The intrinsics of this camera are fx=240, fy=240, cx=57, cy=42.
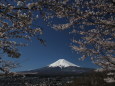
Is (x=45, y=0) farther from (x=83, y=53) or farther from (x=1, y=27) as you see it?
(x=83, y=53)

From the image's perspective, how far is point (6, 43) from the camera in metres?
10.9

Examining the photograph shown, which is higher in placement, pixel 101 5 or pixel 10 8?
pixel 101 5

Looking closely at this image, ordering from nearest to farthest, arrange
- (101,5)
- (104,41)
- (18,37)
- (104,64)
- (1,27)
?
1. (1,27)
2. (101,5)
3. (18,37)
4. (104,41)
5. (104,64)

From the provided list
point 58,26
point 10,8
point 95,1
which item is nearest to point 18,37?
point 58,26

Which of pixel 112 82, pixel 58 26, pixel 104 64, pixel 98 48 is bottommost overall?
pixel 112 82

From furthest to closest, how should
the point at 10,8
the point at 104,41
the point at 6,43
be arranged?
the point at 104,41 < the point at 6,43 < the point at 10,8

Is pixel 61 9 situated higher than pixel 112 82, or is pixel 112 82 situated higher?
pixel 61 9

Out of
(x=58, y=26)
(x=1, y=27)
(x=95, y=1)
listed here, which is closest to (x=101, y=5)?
(x=95, y=1)

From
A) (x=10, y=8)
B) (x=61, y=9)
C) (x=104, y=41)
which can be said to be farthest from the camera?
(x=104, y=41)

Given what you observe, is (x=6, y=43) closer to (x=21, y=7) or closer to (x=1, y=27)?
(x=1, y=27)

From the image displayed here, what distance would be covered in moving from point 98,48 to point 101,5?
375 centimetres

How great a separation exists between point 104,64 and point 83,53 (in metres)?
1.32

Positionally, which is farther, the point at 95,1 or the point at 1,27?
the point at 95,1

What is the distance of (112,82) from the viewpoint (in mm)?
9688
